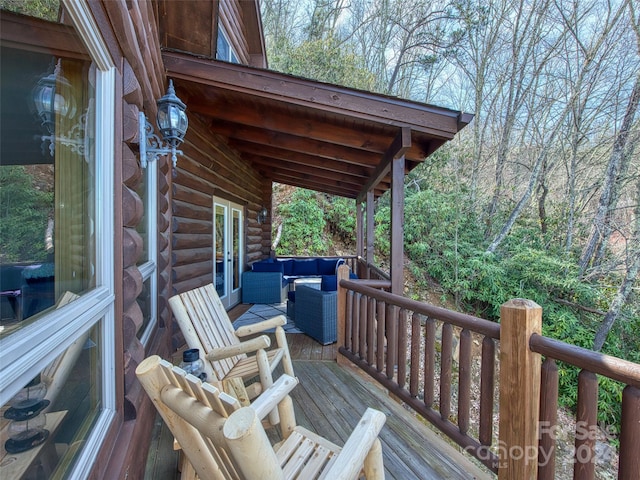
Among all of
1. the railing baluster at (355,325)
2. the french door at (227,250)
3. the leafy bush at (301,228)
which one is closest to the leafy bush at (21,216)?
the railing baluster at (355,325)

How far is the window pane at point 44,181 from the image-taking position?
0.91 m

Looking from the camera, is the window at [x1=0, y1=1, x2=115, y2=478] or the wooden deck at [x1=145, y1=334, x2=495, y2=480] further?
the wooden deck at [x1=145, y1=334, x2=495, y2=480]

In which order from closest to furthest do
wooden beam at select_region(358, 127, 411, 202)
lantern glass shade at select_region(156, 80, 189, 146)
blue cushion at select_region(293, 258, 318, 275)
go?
1. lantern glass shade at select_region(156, 80, 189, 146)
2. wooden beam at select_region(358, 127, 411, 202)
3. blue cushion at select_region(293, 258, 318, 275)

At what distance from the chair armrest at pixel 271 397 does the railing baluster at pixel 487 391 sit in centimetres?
108

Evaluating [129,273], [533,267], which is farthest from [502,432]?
[533,267]

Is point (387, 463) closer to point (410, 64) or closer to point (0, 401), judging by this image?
point (0, 401)

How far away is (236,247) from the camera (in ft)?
19.0

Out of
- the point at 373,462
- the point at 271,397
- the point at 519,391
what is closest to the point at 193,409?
the point at 271,397

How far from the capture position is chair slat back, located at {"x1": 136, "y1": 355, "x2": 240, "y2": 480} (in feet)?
2.77

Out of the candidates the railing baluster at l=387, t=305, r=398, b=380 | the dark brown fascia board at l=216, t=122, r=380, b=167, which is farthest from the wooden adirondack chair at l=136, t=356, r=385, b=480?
the dark brown fascia board at l=216, t=122, r=380, b=167

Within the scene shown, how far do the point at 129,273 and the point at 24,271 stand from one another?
0.57 m

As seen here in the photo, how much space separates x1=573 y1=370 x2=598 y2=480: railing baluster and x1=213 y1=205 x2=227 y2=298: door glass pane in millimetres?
4309

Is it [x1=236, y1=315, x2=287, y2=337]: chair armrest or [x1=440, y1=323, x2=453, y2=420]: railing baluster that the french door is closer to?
[x1=236, y1=315, x2=287, y2=337]: chair armrest

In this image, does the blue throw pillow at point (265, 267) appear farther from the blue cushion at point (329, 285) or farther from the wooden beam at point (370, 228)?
the blue cushion at point (329, 285)
